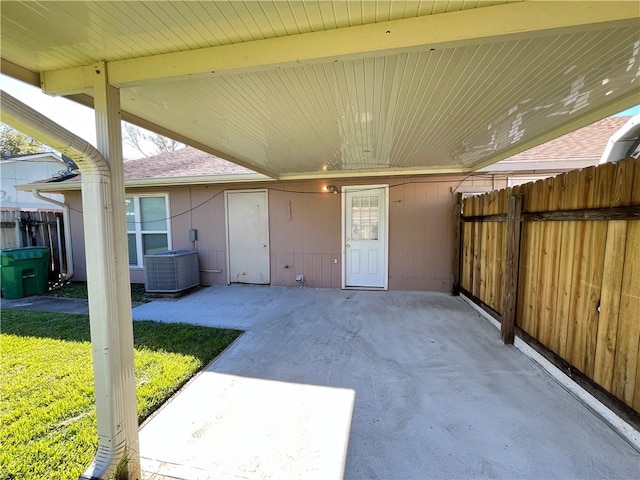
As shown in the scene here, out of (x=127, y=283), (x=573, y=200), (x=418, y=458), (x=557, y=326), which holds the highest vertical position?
(x=573, y=200)

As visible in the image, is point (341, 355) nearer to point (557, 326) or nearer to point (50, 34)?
point (557, 326)

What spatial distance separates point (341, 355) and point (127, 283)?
2179 mm

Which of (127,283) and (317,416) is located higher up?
(127,283)

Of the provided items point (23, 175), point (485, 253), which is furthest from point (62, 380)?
point (23, 175)

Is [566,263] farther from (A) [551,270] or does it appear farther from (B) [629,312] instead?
(B) [629,312]

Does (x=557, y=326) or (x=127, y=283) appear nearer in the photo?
(x=127, y=283)

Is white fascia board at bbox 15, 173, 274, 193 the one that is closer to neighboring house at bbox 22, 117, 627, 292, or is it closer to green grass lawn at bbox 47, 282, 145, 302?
neighboring house at bbox 22, 117, 627, 292

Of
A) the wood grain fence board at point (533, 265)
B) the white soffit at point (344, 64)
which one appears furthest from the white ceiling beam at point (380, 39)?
the wood grain fence board at point (533, 265)

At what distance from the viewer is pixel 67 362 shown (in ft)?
9.34

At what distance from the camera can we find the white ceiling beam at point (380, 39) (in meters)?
1.23

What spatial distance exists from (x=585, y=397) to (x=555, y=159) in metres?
4.17

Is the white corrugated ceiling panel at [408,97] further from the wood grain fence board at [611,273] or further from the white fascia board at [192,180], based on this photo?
the white fascia board at [192,180]

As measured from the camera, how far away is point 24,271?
5.63 meters

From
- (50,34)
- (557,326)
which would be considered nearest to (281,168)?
(50,34)
